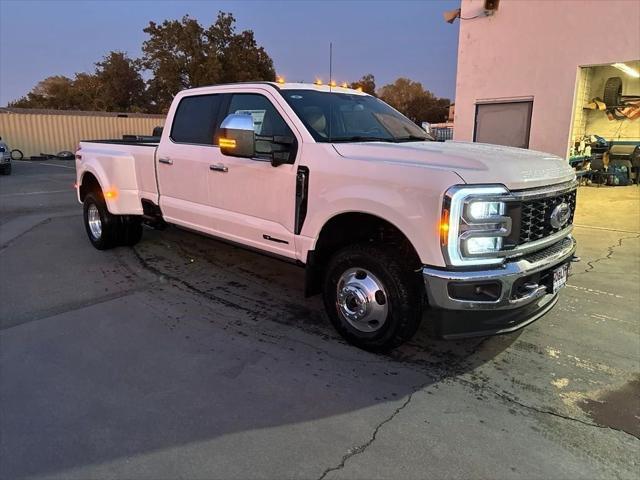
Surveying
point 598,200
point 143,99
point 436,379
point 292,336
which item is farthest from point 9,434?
point 143,99

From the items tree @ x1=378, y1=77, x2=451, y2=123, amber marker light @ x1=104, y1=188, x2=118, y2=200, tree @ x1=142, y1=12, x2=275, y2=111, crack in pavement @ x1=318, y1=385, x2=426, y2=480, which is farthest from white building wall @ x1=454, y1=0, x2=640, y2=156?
tree @ x1=378, y1=77, x2=451, y2=123

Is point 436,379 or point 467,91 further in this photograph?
point 467,91

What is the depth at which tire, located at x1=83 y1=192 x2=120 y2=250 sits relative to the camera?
20.8 feet

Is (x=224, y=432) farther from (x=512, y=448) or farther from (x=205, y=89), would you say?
(x=205, y=89)

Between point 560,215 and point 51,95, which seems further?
point 51,95

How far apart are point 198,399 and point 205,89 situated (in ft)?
11.3

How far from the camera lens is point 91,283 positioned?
532 cm

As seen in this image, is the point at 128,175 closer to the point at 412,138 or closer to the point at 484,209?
the point at 412,138

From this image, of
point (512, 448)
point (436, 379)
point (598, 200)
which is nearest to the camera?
point (512, 448)

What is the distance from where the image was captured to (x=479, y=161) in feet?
10.4

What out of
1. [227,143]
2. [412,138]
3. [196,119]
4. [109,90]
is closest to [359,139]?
[412,138]

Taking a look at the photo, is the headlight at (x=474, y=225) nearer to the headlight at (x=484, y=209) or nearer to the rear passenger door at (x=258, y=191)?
the headlight at (x=484, y=209)

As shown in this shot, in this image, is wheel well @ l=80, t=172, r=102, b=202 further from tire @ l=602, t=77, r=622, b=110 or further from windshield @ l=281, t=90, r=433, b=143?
tire @ l=602, t=77, r=622, b=110

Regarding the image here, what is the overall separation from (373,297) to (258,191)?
147 cm
